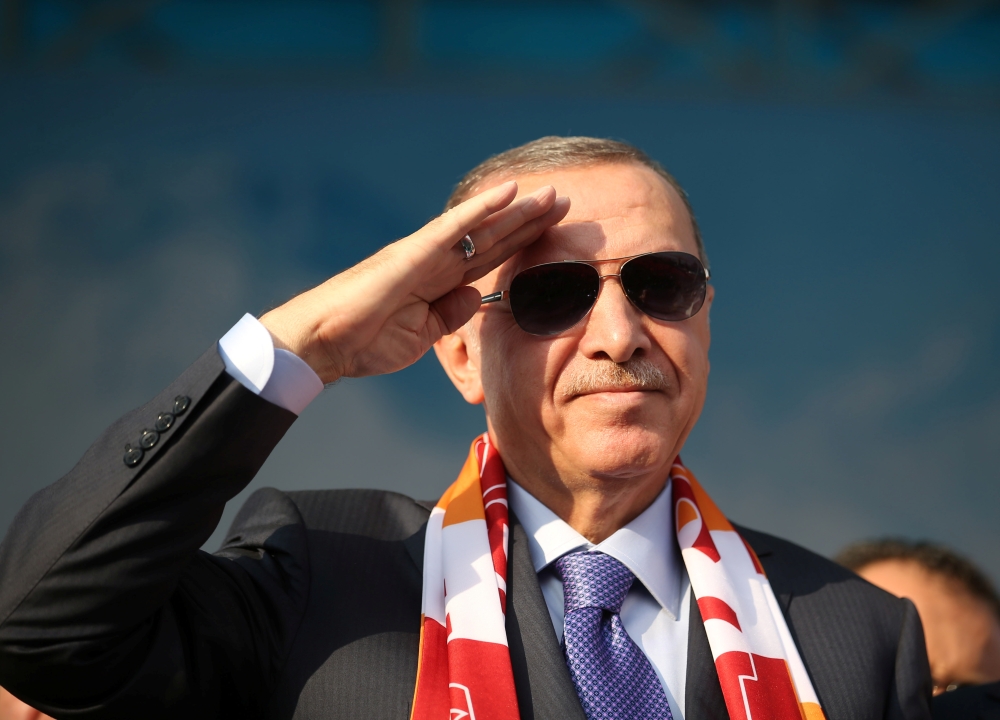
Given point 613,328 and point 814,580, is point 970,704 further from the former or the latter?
point 613,328

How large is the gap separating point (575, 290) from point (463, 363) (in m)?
0.48

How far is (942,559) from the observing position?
3533 millimetres

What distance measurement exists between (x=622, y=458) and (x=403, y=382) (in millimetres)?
2865

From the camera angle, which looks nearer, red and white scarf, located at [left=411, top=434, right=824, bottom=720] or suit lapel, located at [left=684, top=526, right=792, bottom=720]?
red and white scarf, located at [left=411, top=434, right=824, bottom=720]

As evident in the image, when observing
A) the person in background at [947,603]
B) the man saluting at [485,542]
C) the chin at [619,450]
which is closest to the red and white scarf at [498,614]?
the man saluting at [485,542]

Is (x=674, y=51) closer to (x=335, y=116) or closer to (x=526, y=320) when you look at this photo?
(x=335, y=116)

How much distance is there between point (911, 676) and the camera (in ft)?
6.78

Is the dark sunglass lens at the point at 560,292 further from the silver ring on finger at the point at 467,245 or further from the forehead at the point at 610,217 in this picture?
the silver ring on finger at the point at 467,245

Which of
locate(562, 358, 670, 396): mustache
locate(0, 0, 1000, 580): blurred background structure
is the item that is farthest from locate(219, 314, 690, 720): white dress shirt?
locate(0, 0, 1000, 580): blurred background structure

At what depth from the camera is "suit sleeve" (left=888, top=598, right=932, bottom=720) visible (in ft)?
6.60

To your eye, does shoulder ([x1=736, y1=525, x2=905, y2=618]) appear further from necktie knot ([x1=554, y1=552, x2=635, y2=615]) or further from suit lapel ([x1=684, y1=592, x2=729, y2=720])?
necktie knot ([x1=554, y1=552, x2=635, y2=615])

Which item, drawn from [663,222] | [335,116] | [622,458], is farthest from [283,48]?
[622,458]

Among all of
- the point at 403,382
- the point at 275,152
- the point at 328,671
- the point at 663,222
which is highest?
the point at 275,152

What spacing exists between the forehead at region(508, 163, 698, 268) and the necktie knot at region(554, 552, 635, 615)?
0.67m
